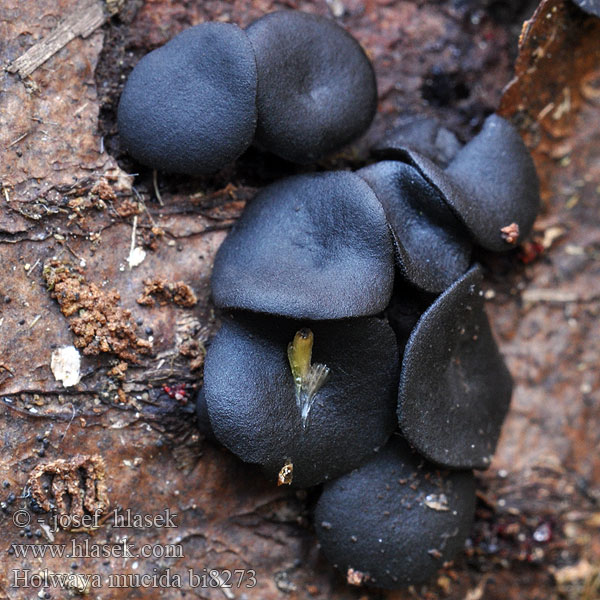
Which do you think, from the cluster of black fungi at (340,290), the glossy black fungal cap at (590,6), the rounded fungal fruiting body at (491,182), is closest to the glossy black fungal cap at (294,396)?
the cluster of black fungi at (340,290)

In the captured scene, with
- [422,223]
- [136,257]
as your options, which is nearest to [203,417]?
[136,257]

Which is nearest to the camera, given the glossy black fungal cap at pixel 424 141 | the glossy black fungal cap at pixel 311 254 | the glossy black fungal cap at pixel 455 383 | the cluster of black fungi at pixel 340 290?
the glossy black fungal cap at pixel 311 254

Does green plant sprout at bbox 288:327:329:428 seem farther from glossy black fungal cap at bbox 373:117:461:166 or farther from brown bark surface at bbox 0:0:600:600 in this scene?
glossy black fungal cap at bbox 373:117:461:166

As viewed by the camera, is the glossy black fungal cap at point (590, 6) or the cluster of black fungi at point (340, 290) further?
the glossy black fungal cap at point (590, 6)

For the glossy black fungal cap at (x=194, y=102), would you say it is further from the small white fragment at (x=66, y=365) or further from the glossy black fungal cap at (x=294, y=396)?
the small white fragment at (x=66, y=365)

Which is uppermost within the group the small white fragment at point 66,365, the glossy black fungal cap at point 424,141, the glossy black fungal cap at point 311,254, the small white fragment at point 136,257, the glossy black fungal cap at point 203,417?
the glossy black fungal cap at point 424,141
